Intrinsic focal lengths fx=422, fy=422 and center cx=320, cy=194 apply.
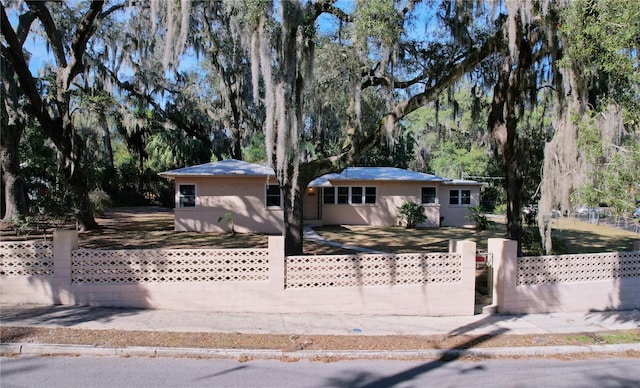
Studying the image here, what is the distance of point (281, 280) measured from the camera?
7652 millimetres

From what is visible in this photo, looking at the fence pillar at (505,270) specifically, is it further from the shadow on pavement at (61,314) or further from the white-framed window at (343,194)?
the white-framed window at (343,194)

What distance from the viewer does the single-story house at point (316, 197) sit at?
17359 mm

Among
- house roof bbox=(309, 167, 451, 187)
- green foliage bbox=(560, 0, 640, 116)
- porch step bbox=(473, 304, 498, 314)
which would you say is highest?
green foliage bbox=(560, 0, 640, 116)

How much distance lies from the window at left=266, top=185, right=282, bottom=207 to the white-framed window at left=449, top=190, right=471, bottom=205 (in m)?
9.80

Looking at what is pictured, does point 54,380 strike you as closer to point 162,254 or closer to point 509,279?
point 162,254

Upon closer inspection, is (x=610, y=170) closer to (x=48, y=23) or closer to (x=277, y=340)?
(x=277, y=340)

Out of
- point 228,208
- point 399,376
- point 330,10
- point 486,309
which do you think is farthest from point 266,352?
point 228,208

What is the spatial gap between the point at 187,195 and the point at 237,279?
1070cm

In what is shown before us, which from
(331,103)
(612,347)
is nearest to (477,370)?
(612,347)

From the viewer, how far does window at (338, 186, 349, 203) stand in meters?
21.3

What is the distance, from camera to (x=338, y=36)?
412 inches

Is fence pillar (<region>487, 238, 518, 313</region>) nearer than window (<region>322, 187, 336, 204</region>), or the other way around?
fence pillar (<region>487, 238, 518, 313</region>)

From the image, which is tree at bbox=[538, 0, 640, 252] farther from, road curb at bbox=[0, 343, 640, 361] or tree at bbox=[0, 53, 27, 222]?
tree at bbox=[0, 53, 27, 222]

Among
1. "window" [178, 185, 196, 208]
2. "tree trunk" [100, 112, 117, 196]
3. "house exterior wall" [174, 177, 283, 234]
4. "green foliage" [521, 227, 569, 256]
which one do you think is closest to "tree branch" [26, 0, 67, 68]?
"house exterior wall" [174, 177, 283, 234]
